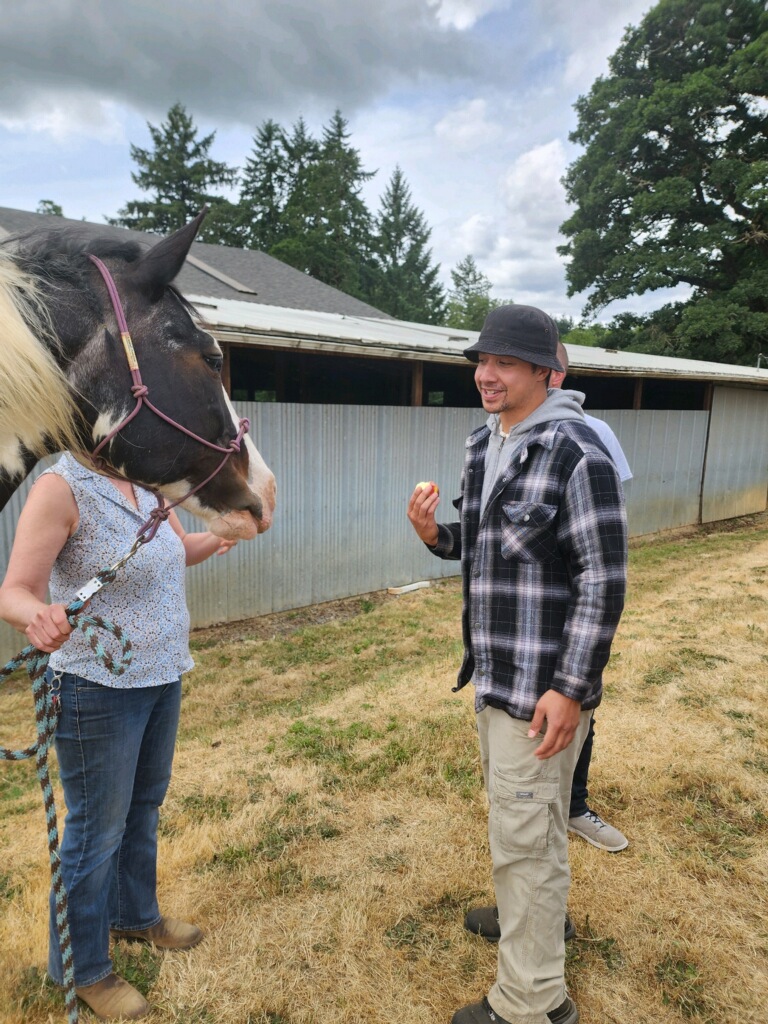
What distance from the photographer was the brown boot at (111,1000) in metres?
1.79

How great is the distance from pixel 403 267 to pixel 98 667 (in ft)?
160

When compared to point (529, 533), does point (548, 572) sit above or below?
below

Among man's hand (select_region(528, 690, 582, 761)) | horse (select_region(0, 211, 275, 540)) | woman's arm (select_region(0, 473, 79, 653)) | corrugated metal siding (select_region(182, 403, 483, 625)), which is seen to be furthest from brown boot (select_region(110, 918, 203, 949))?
corrugated metal siding (select_region(182, 403, 483, 625))

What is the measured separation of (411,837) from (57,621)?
2026 mm

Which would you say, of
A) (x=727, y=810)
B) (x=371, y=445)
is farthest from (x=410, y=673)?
(x=371, y=445)

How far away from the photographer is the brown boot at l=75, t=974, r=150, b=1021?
1.79 meters

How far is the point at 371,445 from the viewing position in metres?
7.10

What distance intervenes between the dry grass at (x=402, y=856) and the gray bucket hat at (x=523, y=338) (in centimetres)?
200

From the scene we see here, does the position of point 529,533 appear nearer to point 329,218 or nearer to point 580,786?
point 580,786

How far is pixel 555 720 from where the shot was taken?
1.50 metres

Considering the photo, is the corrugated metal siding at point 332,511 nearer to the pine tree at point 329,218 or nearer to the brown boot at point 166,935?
the brown boot at point 166,935

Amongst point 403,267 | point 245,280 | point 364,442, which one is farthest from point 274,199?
point 364,442

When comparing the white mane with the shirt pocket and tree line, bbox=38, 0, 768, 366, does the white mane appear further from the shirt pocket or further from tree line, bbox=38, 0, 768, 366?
tree line, bbox=38, 0, 768, 366

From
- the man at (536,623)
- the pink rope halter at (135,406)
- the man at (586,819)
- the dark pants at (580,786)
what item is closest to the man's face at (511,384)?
the man at (536,623)
